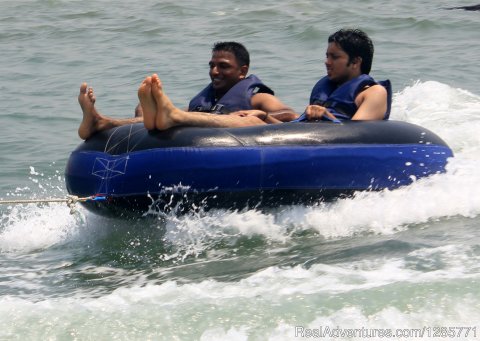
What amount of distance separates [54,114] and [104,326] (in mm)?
5803

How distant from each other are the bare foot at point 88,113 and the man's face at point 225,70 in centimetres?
90

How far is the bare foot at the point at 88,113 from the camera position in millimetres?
6152

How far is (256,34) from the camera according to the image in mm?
14391

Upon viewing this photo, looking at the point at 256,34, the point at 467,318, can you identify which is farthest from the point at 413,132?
the point at 256,34

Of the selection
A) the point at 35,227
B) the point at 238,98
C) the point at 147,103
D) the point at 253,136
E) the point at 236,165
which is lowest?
the point at 35,227

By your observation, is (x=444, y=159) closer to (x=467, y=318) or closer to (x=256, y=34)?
(x=467, y=318)

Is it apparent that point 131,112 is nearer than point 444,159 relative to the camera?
No

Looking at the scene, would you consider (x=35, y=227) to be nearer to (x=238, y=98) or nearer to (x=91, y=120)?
(x=91, y=120)

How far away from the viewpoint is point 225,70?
22.2 feet

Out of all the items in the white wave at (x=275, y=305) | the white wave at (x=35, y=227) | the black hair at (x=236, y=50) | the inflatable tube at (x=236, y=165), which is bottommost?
the white wave at (x=35, y=227)

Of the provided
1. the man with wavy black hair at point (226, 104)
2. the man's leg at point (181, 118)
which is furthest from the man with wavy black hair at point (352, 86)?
the man's leg at point (181, 118)

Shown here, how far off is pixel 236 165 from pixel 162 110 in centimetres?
54

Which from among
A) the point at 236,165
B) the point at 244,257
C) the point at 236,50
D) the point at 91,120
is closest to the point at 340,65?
the point at 236,50

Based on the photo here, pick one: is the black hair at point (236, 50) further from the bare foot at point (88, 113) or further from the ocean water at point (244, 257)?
the ocean water at point (244, 257)
